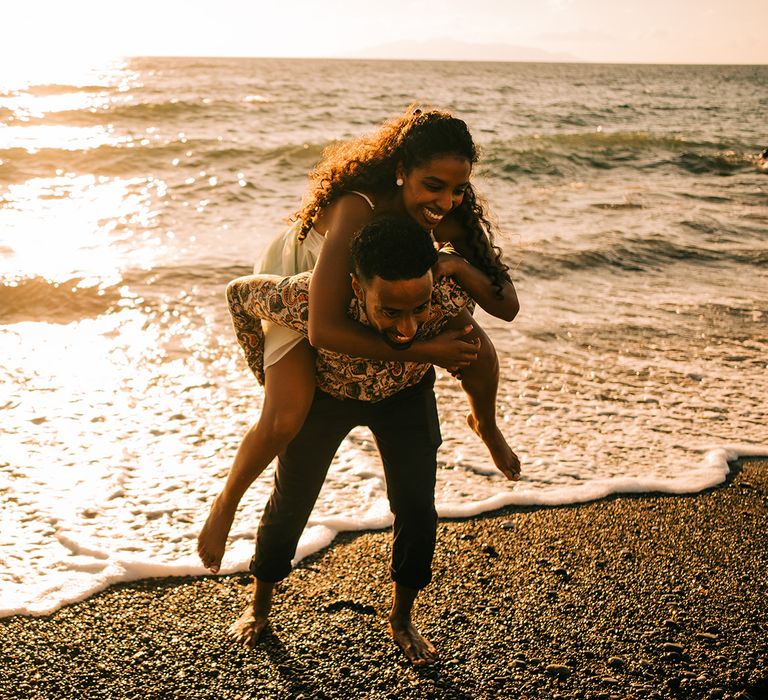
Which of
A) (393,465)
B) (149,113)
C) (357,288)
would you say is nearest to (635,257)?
(393,465)

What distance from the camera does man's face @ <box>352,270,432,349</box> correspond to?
7.84 feet

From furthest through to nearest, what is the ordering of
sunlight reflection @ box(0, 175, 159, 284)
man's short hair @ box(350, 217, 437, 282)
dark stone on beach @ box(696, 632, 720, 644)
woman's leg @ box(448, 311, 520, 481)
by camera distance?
sunlight reflection @ box(0, 175, 159, 284) < dark stone on beach @ box(696, 632, 720, 644) < woman's leg @ box(448, 311, 520, 481) < man's short hair @ box(350, 217, 437, 282)

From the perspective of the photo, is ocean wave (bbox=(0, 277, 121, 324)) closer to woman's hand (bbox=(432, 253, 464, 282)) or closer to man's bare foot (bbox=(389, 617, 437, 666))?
man's bare foot (bbox=(389, 617, 437, 666))

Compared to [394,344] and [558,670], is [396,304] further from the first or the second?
[558,670]

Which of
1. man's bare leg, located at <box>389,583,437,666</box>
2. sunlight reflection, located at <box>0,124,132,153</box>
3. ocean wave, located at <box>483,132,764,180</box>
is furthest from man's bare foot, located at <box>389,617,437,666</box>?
sunlight reflection, located at <box>0,124,132,153</box>

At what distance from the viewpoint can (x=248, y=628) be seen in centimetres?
316

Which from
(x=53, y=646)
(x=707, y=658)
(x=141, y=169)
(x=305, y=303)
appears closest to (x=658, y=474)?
(x=707, y=658)

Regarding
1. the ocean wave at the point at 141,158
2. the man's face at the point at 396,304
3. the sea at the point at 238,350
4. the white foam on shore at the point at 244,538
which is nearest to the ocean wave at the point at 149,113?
the sea at the point at 238,350

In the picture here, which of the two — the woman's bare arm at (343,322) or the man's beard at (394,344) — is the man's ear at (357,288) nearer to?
the woman's bare arm at (343,322)

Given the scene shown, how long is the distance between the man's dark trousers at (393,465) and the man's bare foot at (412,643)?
238mm

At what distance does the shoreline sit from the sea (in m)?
0.28

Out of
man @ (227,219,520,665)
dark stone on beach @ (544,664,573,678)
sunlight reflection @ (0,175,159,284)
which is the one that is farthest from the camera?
sunlight reflection @ (0,175,159,284)

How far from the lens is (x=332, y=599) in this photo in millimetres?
3459

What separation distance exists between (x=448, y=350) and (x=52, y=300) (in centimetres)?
641
